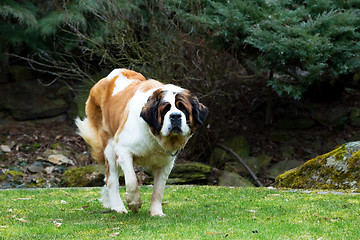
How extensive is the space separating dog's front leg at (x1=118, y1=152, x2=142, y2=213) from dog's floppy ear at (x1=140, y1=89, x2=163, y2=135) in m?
0.55

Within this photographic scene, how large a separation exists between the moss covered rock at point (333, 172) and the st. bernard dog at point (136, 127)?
352 cm

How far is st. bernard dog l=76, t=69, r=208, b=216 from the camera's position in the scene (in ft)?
17.9

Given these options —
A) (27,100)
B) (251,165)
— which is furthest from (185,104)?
(27,100)

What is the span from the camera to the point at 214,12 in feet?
38.0

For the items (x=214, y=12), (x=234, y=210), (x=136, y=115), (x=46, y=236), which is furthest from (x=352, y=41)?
(x=46, y=236)

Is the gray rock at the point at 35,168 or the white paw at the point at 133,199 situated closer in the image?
the white paw at the point at 133,199

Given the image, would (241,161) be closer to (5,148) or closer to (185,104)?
(5,148)

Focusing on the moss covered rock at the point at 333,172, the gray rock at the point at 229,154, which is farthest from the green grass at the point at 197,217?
the gray rock at the point at 229,154

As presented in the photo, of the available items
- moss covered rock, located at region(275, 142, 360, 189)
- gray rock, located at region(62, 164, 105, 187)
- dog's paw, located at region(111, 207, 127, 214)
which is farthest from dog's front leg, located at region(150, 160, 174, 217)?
gray rock, located at region(62, 164, 105, 187)

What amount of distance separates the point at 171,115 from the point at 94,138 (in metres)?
2.24

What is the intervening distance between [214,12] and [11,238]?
26.2ft

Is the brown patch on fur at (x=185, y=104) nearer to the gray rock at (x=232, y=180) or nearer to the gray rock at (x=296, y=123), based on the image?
the gray rock at (x=232, y=180)

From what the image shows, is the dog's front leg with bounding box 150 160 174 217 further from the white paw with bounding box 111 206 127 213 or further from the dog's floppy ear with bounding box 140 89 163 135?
the dog's floppy ear with bounding box 140 89 163 135

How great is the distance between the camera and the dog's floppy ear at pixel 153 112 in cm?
546
